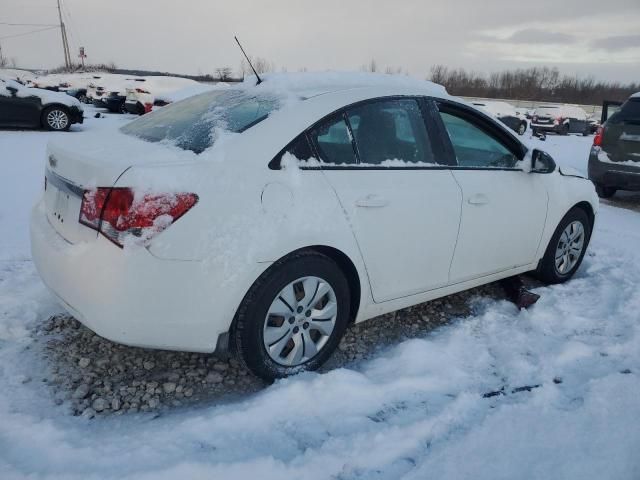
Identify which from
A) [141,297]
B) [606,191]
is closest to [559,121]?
[606,191]

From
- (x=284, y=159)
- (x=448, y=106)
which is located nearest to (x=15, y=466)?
(x=284, y=159)

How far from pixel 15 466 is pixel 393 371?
1.82 metres

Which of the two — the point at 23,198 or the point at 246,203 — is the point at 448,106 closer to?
the point at 246,203

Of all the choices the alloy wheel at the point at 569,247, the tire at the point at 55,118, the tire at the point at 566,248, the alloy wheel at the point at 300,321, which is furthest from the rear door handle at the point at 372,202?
the tire at the point at 55,118

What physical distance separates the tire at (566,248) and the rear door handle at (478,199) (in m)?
1.05

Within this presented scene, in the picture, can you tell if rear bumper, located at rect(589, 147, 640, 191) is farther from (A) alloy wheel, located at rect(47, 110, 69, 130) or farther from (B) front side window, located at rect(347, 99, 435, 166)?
(A) alloy wheel, located at rect(47, 110, 69, 130)

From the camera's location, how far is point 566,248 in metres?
4.18

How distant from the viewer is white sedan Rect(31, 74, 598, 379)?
7.36 ft

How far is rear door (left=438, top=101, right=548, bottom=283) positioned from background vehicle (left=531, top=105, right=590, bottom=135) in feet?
78.3

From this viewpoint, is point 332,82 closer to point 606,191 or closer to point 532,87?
point 606,191

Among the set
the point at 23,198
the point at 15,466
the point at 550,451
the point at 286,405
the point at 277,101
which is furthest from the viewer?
the point at 23,198

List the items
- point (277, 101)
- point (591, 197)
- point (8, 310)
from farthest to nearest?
1. point (591, 197)
2. point (8, 310)
3. point (277, 101)

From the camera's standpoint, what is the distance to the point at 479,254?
11.2 feet

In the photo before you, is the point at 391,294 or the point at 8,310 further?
the point at 8,310
